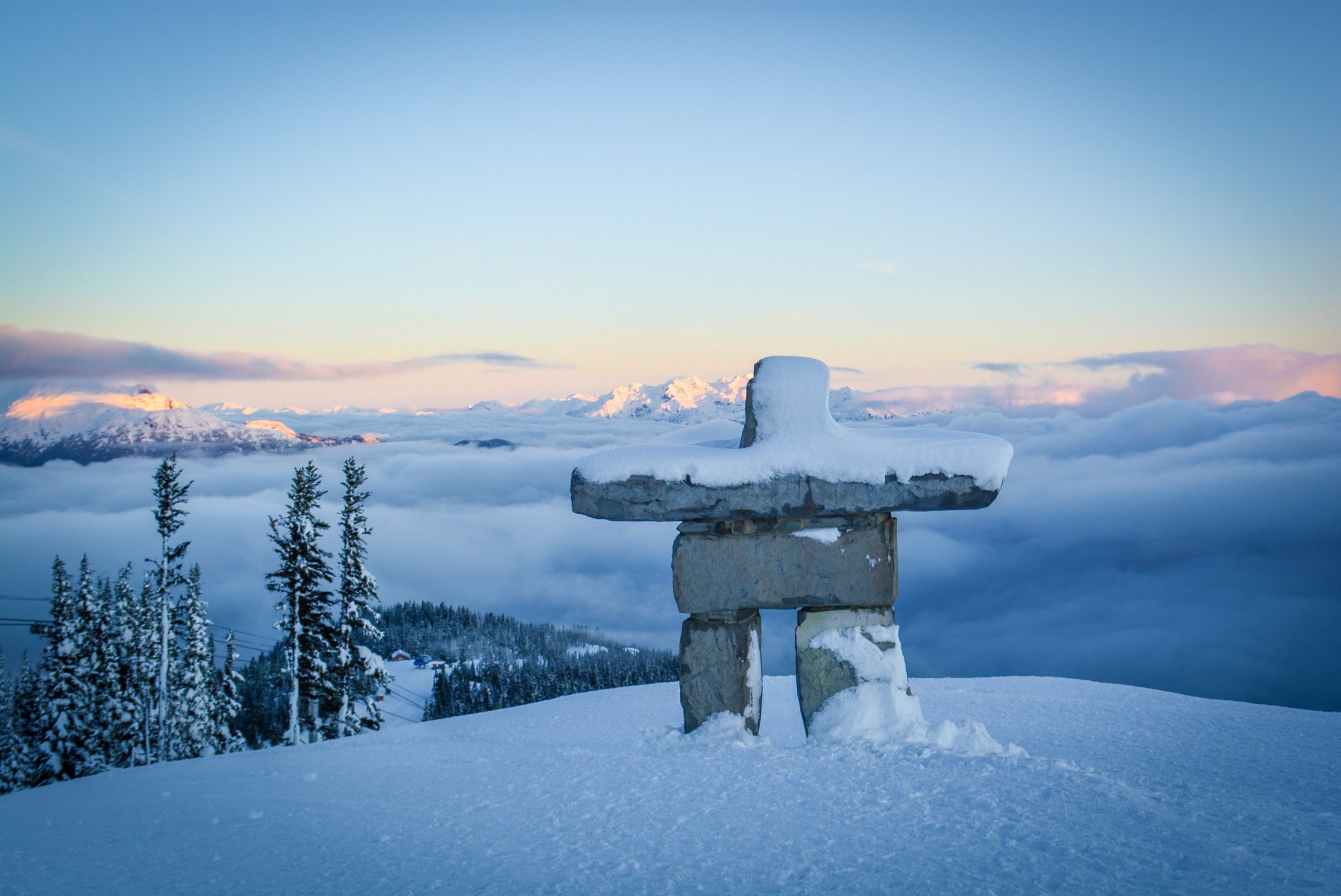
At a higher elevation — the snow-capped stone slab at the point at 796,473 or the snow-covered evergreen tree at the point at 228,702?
the snow-capped stone slab at the point at 796,473

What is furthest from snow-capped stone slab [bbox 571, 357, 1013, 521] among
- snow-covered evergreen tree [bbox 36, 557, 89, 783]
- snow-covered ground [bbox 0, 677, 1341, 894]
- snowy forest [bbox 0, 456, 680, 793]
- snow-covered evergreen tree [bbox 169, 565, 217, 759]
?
snow-covered evergreen tree [bbox 169, 565, 217, 759]

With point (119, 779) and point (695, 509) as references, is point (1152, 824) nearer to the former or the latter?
point (695, 509)

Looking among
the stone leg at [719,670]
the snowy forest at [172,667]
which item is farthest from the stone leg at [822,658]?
the snowy forest at [172,667]

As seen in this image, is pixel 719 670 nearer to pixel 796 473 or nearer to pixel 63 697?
pixel 796 473

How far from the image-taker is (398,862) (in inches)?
207

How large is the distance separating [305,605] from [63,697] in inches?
417

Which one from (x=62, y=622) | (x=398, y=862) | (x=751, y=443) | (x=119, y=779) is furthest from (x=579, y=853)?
(x=62, y=622)

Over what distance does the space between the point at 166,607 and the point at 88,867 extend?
19.9m

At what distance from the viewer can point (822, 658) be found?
8.62 metres

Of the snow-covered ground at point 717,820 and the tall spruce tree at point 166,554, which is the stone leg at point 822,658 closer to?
the snow-covered ground at point 717,820

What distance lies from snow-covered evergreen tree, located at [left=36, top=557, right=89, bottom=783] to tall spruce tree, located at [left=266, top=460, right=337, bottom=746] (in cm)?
912

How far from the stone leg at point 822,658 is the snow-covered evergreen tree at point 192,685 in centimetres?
2736

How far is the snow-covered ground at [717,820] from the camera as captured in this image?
188 inches

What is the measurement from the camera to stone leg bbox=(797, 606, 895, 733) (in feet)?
28.0
